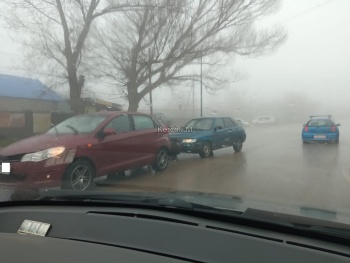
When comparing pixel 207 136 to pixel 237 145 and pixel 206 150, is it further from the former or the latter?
pixel 237 145

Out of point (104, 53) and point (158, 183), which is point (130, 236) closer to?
point (158, 183)

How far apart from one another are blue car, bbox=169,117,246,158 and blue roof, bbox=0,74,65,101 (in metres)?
9.87

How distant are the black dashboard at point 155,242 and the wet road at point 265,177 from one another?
5.92 ft

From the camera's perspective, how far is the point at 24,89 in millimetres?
21484

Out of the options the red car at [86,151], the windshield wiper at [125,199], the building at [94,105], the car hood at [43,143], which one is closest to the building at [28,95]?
the building at [94,105]

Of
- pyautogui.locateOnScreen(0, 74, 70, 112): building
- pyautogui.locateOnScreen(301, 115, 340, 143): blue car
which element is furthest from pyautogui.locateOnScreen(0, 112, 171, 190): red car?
pyautogui.locateOnScreen(0, 74, 70, 112): building

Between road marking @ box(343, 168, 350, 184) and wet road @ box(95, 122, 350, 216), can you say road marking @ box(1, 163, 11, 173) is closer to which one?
wet road @ box(95, 122, 350, 216)

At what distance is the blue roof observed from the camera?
20.5m

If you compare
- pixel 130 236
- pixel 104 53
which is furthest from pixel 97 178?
pixel 104 53

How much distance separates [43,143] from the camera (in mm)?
6551

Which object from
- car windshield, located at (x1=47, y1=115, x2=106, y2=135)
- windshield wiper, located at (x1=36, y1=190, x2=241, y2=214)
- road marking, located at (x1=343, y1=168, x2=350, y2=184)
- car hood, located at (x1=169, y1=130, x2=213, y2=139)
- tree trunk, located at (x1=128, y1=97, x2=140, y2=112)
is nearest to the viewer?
windshield wiper, located at (x1=36, y1=190, x2=241, y2=214)

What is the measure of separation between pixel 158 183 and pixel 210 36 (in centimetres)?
1616

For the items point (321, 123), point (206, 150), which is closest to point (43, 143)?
point (206, 150)

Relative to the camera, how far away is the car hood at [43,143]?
20.8 ft
